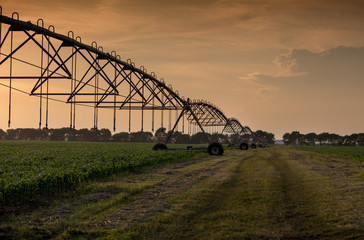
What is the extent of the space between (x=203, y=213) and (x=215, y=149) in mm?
30589

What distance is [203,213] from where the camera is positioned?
35.1 ft

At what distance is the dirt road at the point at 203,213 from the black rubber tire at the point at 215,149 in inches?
963

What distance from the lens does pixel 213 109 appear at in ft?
184

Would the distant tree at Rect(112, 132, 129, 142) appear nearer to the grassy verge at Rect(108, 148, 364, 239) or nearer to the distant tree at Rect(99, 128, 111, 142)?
the distant tree at Rect(99, 128, 111, 142)

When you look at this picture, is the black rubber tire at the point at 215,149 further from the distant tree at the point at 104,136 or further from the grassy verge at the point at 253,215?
the distant tree at the point at 104,136

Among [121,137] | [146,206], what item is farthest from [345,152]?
[121,137]

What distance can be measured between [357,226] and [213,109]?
154ft

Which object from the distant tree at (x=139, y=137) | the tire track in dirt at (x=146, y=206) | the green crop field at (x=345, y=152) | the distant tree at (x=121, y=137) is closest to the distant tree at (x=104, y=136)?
the distant tree at (x=121, y=137)

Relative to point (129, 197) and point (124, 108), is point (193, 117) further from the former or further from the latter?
point (129, 197)

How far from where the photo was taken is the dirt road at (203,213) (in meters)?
8.79

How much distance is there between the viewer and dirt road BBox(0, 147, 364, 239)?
346 inches

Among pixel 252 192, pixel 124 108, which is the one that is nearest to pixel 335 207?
pixel 252 192

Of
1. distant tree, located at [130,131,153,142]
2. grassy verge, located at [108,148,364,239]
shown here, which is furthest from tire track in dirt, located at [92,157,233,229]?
distant tree, located at [130,131,153,142]

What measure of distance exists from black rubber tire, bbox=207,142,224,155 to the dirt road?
2445 cm
